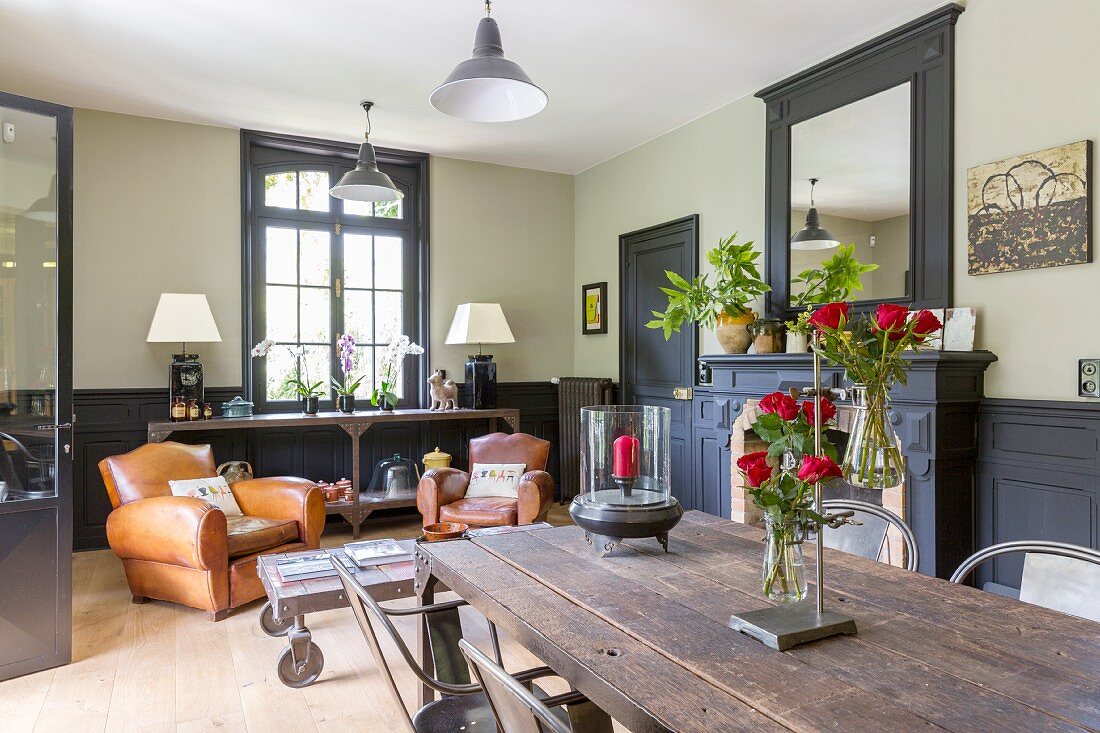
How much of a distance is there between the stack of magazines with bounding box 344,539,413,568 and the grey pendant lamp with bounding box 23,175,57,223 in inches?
75.2

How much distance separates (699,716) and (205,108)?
16.5 ft

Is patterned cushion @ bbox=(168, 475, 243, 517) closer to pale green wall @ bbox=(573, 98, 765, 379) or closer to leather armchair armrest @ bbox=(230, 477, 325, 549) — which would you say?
leather armchair armrest @ bbox=(230, 477, 325, 549)

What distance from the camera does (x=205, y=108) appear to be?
4.71 m

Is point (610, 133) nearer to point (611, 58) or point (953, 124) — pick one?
point (611, 58)

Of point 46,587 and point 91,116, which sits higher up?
point 91,116

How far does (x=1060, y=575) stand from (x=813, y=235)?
267cm

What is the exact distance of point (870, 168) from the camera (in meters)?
3.75

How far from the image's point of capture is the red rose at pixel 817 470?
1.20 m

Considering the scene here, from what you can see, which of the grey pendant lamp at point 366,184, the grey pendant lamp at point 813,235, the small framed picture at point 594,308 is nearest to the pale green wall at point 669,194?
the small framed picture at point 594,308

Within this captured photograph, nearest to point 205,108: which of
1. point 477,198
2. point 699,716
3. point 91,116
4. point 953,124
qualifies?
point 91,116

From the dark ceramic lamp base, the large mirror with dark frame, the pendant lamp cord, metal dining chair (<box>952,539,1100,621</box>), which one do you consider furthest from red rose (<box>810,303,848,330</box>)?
the dark ceramic lamp base

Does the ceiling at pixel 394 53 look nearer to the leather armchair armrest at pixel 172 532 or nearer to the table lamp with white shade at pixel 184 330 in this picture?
the table lamp with white shade at pixel 184 330

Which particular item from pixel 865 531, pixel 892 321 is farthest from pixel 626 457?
pixel 865 531

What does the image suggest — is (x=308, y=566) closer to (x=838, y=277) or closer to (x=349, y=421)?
(x=349, y=421)
